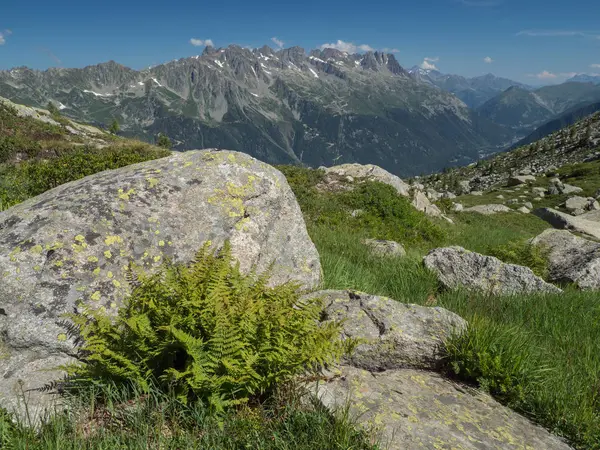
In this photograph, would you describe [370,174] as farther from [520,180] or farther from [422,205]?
[520,180]

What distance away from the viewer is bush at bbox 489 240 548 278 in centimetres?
1223

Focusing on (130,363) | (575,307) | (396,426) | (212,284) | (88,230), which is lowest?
(575,307)

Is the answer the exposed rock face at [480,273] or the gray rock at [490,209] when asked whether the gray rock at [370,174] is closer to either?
the gray rock at [490,209]

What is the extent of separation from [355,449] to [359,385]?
105 centimetres

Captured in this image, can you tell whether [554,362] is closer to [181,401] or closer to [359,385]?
[359,385]

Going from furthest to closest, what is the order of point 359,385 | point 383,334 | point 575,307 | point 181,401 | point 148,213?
point 575,307 → point 148,213 → point 383,334 → point 359,385 → point 181,401

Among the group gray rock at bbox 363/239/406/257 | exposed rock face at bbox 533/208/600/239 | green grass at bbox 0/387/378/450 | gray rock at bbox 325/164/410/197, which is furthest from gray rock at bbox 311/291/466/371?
exposed rock face at bbox 533/208/600/239

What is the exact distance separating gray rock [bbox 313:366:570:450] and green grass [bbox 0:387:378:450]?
0.78ft

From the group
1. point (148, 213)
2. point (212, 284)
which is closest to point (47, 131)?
point (148, 213)

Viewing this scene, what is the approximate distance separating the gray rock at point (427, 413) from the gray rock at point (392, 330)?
240 millimetres

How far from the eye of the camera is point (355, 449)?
10.2ft

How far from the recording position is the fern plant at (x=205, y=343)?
139 inches

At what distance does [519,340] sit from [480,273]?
4.85 meters

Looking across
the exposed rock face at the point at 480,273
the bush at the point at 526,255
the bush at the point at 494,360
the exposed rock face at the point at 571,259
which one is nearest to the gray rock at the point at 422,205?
the exposed rock face at the point at 571,259
